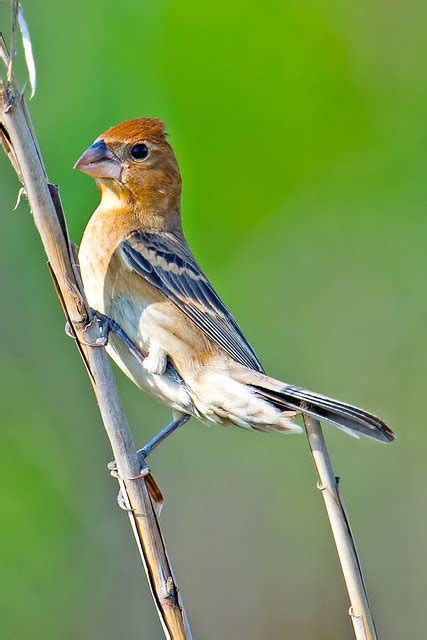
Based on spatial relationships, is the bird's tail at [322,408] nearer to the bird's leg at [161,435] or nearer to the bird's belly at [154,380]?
the bird's belly at [154,380]

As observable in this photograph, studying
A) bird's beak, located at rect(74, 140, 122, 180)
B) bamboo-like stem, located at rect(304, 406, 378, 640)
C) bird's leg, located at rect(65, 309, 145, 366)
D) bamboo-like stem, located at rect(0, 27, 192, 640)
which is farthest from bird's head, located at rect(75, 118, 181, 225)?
bamboo-like stem, located at rect(304, 406, 378, 640)

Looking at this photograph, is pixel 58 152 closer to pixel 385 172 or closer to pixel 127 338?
pixel 127 338

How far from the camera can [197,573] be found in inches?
204

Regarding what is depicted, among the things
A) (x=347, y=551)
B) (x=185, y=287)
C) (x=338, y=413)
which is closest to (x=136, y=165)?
(x=185, y=287)

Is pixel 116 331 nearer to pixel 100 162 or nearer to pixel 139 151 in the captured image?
pixel 100 162

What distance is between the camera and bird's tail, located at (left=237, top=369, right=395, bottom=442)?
2.74m

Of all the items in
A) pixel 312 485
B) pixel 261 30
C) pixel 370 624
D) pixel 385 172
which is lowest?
pixel 370 624

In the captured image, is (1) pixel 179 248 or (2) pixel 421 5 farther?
(2) pixel 421 5

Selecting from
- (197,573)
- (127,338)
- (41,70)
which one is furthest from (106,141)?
(197,573)

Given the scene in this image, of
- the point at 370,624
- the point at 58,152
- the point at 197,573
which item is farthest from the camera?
the point at 197,573

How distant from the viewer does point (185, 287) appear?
3.70m

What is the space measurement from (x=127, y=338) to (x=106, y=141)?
83 centimetres

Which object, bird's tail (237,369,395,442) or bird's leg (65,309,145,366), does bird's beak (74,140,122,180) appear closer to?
bird's leg (65,309,145,366)

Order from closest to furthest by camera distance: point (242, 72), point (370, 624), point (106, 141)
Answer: point (370, 624), point (106, 141), point (242, 72)
